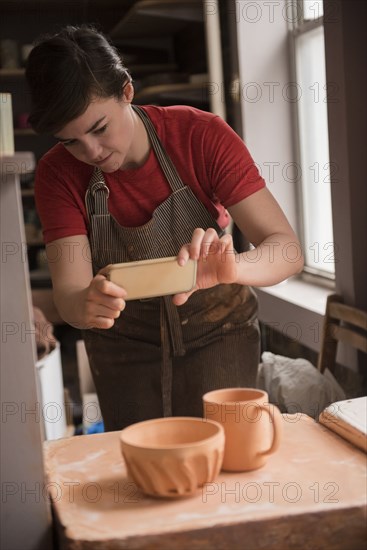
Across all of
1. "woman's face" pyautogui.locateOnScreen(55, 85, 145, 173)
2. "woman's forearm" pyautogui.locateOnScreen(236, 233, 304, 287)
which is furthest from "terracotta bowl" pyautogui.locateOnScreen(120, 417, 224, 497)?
"woman's face" pyautogui.locateOnScreen(55, 85, 145, 173)

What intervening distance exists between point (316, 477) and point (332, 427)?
0.57 ft

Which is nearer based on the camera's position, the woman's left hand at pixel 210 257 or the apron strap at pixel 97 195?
the woman's left hand at pixel 210 257

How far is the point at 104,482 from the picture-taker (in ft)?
3.44

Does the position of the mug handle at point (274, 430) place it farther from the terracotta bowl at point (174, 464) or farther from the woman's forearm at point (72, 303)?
the woman's forearm at point (72, 303)

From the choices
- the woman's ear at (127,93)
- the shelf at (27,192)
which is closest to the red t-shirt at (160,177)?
the woman's ear at (127,93)

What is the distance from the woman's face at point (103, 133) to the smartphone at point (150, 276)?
413mm

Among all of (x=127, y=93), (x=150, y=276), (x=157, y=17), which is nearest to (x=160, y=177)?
(x=127, y=93)

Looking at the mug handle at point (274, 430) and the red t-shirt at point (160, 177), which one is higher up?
the red t-shirt at point (160, 177)

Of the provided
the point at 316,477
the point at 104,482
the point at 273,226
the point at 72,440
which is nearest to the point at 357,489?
the point at 316,477

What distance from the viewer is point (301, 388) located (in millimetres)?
2494

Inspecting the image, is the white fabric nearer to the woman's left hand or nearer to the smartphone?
the woman's left hand

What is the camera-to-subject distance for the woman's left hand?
3.73 ft

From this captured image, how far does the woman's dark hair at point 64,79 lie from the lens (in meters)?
1.38

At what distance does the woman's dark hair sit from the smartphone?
1.34 ft
